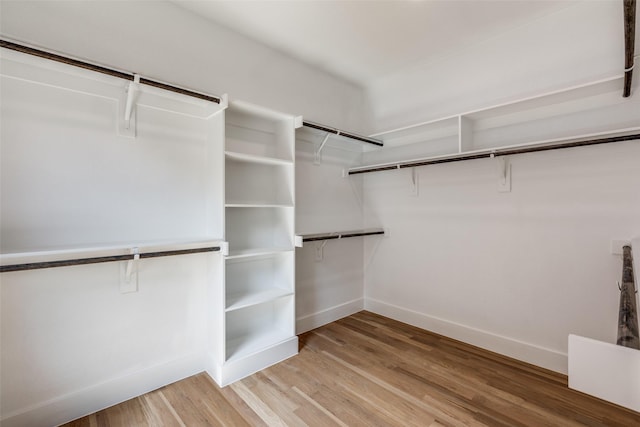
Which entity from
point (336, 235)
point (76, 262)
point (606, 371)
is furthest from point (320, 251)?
point (606, 371)

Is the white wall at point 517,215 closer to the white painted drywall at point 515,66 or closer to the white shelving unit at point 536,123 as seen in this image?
the white painted drywall at point 515,66

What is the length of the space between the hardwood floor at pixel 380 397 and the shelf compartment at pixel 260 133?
1660mm

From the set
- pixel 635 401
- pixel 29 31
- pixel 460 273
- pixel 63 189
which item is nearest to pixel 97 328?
pixel 63 189

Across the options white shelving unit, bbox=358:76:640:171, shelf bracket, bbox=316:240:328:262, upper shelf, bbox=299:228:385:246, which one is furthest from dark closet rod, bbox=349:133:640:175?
shelf bracket, bbox=316:240:328:262

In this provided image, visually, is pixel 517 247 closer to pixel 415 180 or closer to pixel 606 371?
pixel 415 180

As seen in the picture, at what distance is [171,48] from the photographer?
6.74ft

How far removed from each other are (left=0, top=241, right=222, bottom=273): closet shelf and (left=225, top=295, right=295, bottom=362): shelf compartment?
82cm

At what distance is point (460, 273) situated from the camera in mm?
2725

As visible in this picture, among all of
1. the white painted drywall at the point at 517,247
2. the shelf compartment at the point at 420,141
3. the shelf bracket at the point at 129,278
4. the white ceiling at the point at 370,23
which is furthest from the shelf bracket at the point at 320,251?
the white ceiling at the point at 370,23

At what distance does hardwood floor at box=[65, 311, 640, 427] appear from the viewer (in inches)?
67.6

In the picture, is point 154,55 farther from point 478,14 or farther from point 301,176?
point 478,14

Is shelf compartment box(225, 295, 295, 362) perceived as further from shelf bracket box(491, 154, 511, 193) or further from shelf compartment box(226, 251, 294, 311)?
shelf bracket box(491, 154, 511, 193)

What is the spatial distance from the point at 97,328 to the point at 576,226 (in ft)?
10.6

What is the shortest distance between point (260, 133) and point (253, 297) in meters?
1.34
